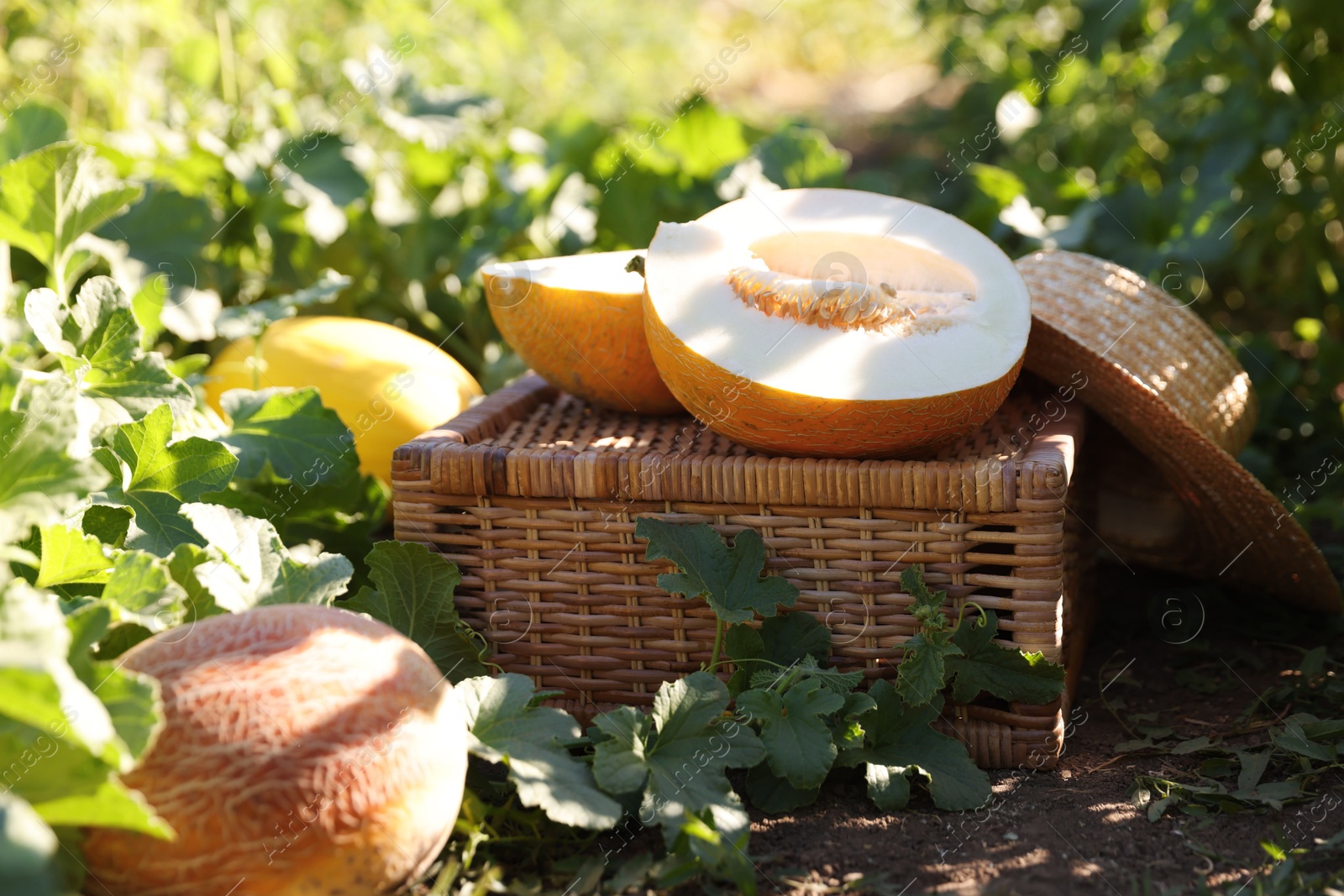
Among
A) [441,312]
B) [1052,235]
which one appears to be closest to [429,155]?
[441,312]

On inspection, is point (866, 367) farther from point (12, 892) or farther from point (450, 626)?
point (12, 892)

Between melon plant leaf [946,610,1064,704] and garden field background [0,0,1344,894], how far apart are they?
14 centimetres

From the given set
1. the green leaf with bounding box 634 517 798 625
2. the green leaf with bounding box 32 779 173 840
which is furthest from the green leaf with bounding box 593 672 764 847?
the green leaf with bounding box 32 779 173 840

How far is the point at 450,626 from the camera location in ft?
5.09

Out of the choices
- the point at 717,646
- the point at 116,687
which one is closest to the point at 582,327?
the point at 717,646

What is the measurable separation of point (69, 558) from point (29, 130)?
1097mm

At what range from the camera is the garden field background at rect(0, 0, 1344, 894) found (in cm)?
133

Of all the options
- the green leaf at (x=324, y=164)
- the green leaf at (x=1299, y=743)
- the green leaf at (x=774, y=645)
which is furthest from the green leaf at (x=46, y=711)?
the green leaf at (x=324, y=164)

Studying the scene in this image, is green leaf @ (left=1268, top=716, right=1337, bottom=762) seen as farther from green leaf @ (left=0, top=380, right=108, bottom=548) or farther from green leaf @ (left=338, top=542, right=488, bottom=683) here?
green leaf @ (left=0, top=380, right=108, bottom=548)

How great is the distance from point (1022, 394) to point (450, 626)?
99 centimetres

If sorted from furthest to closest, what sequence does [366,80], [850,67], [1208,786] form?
[850,67] → [366,80] → [1208,786]

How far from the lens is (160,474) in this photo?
4.90 ft

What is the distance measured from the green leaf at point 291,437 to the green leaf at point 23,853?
0.93m

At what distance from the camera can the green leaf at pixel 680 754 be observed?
4.17 feet
